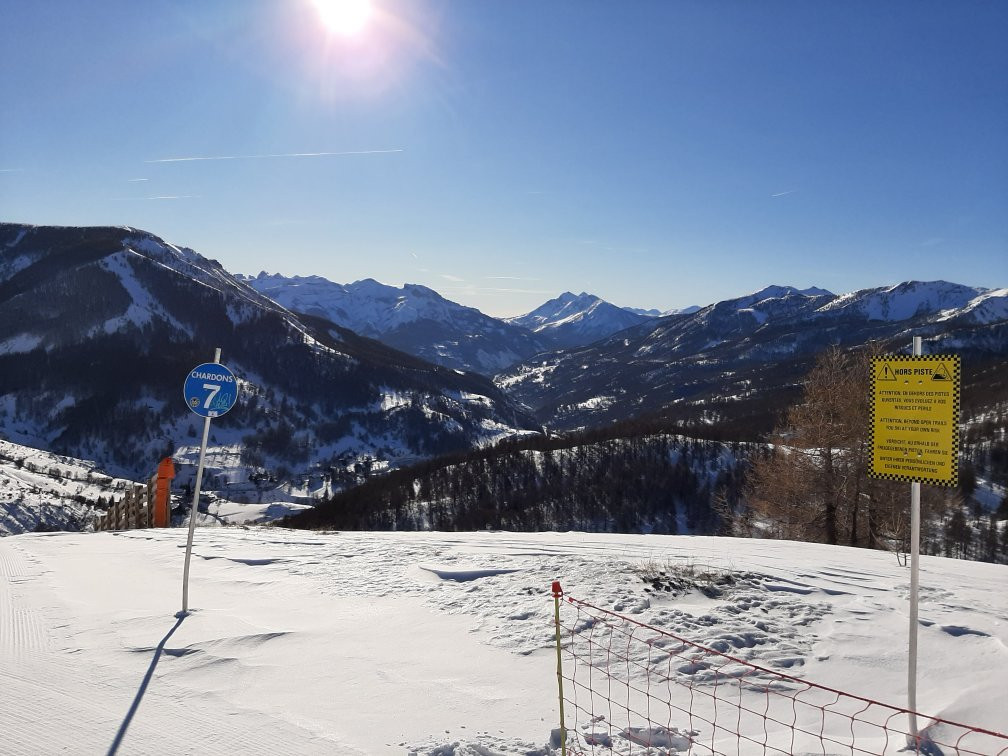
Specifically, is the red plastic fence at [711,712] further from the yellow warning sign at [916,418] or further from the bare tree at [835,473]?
the bare tree at [835,473]

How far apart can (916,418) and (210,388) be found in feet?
29.6

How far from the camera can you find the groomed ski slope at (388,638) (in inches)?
191

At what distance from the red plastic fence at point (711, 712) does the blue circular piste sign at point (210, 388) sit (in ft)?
20.3

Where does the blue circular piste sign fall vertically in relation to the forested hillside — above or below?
above

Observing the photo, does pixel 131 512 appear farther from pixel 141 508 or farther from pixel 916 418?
pixel 916 418

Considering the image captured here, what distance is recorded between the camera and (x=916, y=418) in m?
5.18

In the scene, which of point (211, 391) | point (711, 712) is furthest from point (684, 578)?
point (211, 391)

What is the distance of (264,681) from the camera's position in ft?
18.8

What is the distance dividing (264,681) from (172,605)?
351 cm

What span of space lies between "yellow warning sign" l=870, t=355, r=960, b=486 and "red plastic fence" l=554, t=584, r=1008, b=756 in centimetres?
209

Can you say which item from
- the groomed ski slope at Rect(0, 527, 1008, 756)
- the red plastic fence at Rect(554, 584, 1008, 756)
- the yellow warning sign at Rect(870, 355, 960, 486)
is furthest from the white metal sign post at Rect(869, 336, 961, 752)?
the groomed ski slope at Rect(0, 527, 1008, 756)

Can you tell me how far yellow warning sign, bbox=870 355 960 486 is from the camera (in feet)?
16.3

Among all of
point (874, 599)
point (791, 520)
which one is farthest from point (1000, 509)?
point (874, 599)

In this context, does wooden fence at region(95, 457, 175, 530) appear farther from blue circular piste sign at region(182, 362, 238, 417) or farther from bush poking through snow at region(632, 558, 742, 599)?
bush poking through snow at region(632, 558, 742, 599)
